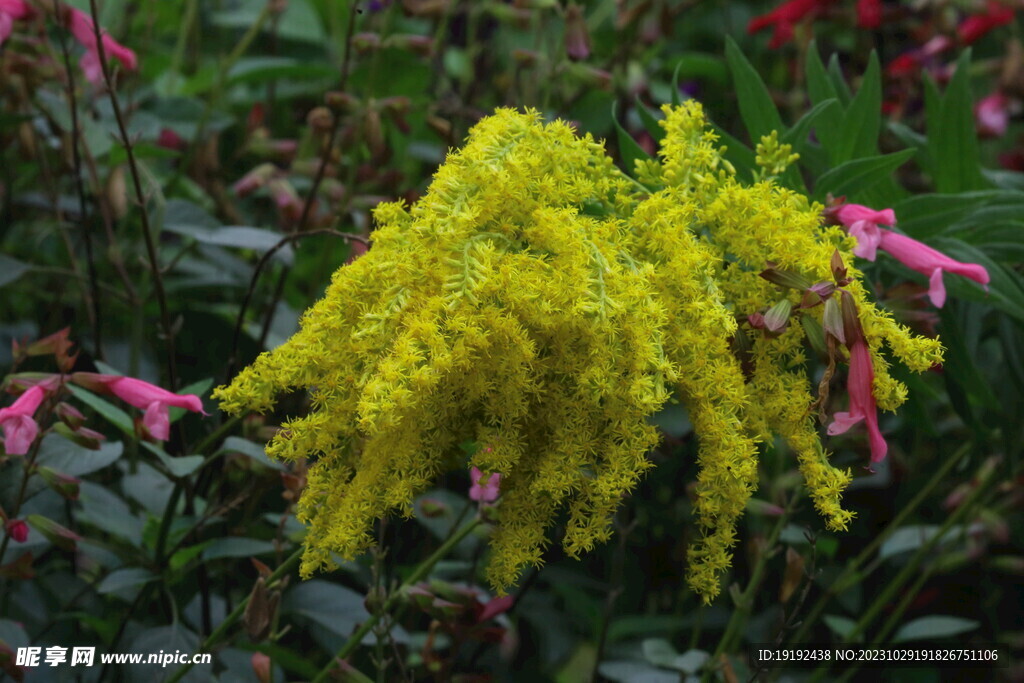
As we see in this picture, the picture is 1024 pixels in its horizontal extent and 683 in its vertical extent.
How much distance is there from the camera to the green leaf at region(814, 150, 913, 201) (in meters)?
0.79

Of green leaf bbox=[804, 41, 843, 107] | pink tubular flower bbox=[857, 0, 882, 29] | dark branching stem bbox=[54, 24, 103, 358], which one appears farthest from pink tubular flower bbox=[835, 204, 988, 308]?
pink tubular flower bbox=[857, 0, 882, 29]

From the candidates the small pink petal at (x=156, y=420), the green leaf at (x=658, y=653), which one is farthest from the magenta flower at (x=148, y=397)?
the green leaf at (x=658, y=653)

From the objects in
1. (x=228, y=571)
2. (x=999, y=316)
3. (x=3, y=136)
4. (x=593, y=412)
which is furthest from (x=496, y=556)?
(x=3, y=136)

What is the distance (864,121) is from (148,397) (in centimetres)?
69

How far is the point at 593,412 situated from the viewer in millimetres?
592

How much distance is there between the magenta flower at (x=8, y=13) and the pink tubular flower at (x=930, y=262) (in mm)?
866

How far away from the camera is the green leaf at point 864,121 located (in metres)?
0.89

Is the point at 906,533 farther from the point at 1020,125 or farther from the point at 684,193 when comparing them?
the point at 1020,125

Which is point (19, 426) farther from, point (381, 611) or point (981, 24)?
point (981, 24)

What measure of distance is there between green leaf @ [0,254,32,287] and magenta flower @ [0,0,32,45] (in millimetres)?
230

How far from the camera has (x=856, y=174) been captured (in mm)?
808

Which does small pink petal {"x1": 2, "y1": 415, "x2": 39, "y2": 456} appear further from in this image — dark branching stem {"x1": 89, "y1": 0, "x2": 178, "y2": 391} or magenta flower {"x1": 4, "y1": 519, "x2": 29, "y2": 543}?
dark branching stem {"x1": 89, "y1": 0, "x2": 178, "y2": 391}

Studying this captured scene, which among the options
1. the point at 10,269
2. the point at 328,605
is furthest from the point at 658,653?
the point at 10,269

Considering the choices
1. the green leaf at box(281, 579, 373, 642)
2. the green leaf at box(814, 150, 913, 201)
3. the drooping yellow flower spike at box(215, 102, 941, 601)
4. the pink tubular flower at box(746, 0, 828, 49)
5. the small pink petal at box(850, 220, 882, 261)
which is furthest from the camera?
the pink tubular flower at box(746, 0, 828, 49)
